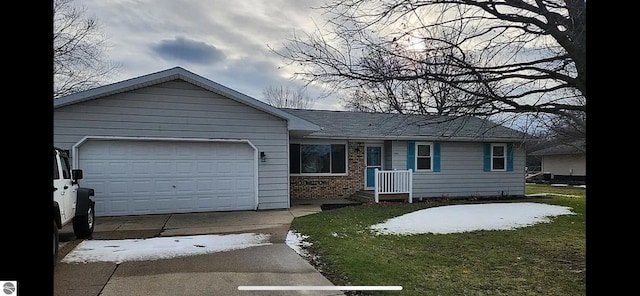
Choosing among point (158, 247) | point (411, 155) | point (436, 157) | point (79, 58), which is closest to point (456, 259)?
point (158, 247)

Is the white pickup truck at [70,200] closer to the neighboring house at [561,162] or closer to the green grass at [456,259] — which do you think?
the green grass at [456,259]

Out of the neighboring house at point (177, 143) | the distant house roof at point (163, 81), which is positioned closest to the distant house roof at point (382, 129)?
the neighboring house at point (177, 143)

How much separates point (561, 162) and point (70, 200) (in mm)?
33420

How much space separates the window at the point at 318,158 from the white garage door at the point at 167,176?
3.14 metres

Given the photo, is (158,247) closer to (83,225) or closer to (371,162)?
(83,225)

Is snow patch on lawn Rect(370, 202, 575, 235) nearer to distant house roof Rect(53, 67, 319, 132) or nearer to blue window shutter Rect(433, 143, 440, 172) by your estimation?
blue window shutter Rect(433, 143, 440, 172)

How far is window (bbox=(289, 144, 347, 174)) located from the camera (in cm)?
1420

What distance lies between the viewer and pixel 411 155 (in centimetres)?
1494

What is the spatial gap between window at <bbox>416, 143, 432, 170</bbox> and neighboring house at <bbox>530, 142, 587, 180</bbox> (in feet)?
55.1

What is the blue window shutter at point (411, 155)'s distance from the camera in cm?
1490

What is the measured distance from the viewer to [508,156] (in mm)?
16125

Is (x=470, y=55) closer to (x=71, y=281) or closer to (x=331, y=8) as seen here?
(x=331, y=8)
